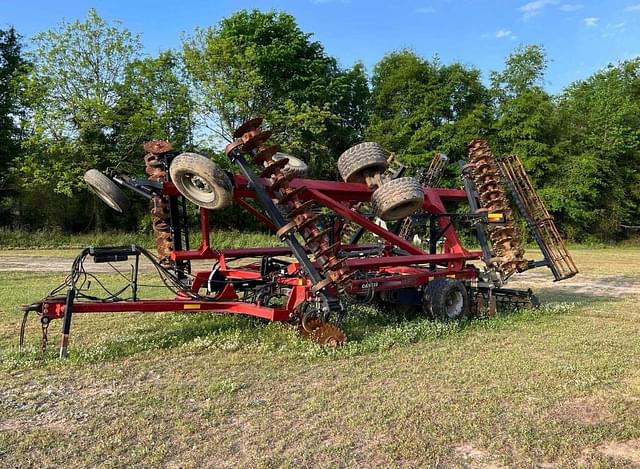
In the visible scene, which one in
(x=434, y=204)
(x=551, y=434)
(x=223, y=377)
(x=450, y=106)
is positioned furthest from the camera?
(x=450, y=106)

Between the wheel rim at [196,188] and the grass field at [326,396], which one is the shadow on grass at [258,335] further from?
the wheel rim at [196,188]

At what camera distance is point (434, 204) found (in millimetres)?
8672

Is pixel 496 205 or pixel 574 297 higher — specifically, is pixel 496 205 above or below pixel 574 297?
above

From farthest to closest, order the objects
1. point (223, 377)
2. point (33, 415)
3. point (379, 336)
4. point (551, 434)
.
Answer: point (379, 336) → point (223, 377) → point (33, 415) → point (551, 434)

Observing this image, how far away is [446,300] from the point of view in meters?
7.93

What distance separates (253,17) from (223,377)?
101 ft

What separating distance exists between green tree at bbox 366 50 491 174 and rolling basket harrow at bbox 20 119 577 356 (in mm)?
23053

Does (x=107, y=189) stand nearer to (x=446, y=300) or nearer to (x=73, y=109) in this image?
(x=446, y=300)

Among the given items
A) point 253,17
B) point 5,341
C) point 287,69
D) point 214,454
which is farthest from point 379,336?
point 253,17

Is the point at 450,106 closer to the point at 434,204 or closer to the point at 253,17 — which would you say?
the point at 253,17

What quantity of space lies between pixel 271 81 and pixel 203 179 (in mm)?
26463

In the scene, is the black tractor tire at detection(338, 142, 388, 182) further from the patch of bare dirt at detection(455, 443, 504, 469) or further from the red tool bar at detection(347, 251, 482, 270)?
the patch of bare dirt at detection(455, 443, 504, 469)

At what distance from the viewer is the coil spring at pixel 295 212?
6289mm

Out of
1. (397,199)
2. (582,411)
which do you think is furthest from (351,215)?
(582,411)
